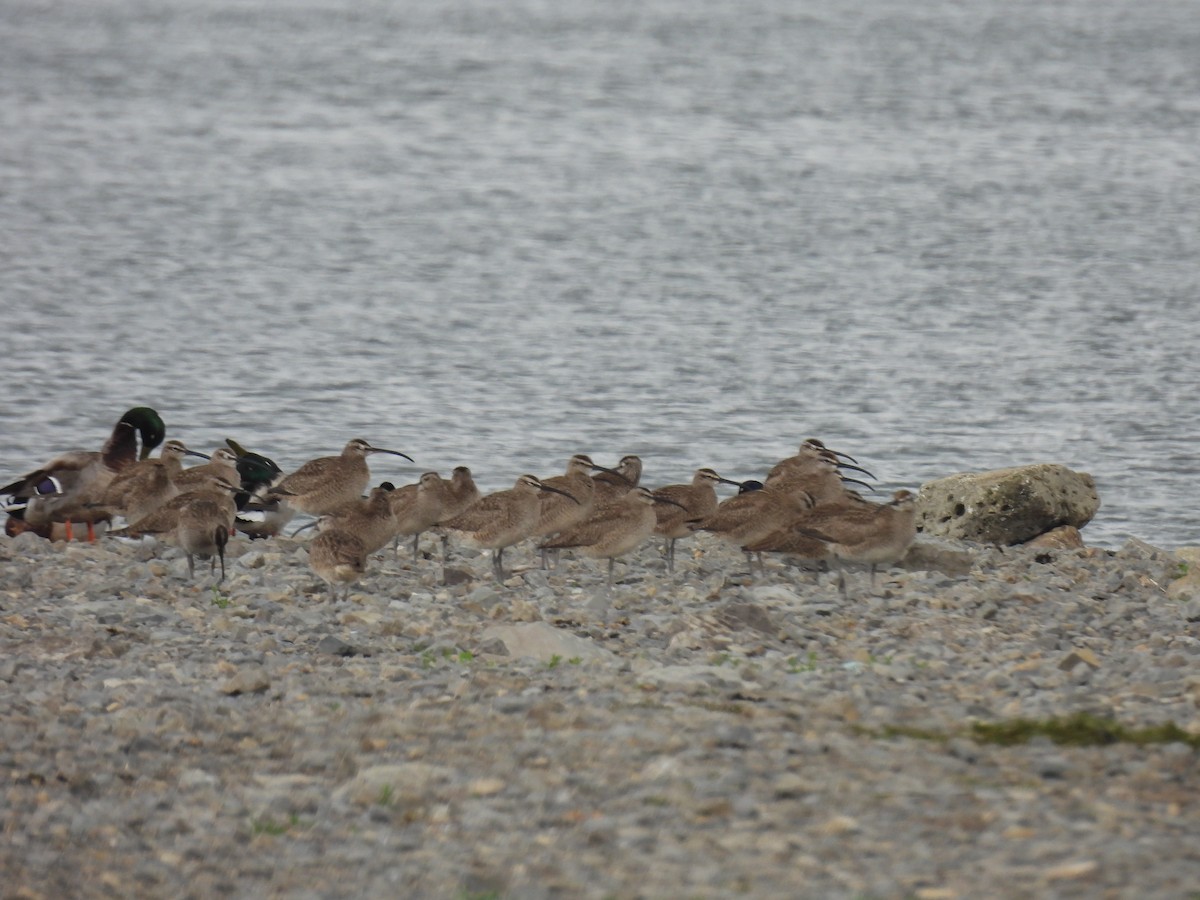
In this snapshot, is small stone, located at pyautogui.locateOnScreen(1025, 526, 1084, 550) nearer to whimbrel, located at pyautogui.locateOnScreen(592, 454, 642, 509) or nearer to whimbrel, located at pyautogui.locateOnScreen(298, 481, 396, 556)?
whimbrel, located at pyautogui.locateOnScreen(592, 454, 642, 509)

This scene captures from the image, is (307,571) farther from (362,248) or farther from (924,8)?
(924,8)

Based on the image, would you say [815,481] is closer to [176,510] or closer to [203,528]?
[203,528]

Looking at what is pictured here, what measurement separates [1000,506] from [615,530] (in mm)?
4664

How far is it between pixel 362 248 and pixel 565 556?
101ft

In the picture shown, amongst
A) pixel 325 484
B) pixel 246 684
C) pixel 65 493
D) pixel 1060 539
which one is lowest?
pixel 1060 539

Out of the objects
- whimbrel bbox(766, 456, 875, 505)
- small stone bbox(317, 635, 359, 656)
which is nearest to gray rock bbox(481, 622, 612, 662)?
small stone bbox(317, 635, 359, 656)

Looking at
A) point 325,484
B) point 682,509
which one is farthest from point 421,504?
point 682,509

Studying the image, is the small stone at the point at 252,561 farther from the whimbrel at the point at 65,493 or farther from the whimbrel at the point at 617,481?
the whimbrel at the point at 617,481

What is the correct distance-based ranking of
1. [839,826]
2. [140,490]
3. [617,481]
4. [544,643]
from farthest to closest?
[617,481] < [140,490] < [544,643] < [839,826]

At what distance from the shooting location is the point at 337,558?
1456cm

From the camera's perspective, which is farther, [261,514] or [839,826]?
[261,514]

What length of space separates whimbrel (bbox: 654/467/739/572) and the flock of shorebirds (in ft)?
0.04

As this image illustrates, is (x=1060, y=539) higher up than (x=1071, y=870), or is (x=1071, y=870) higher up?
(x=1071, y=870)

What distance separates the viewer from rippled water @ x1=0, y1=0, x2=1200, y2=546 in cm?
2664
